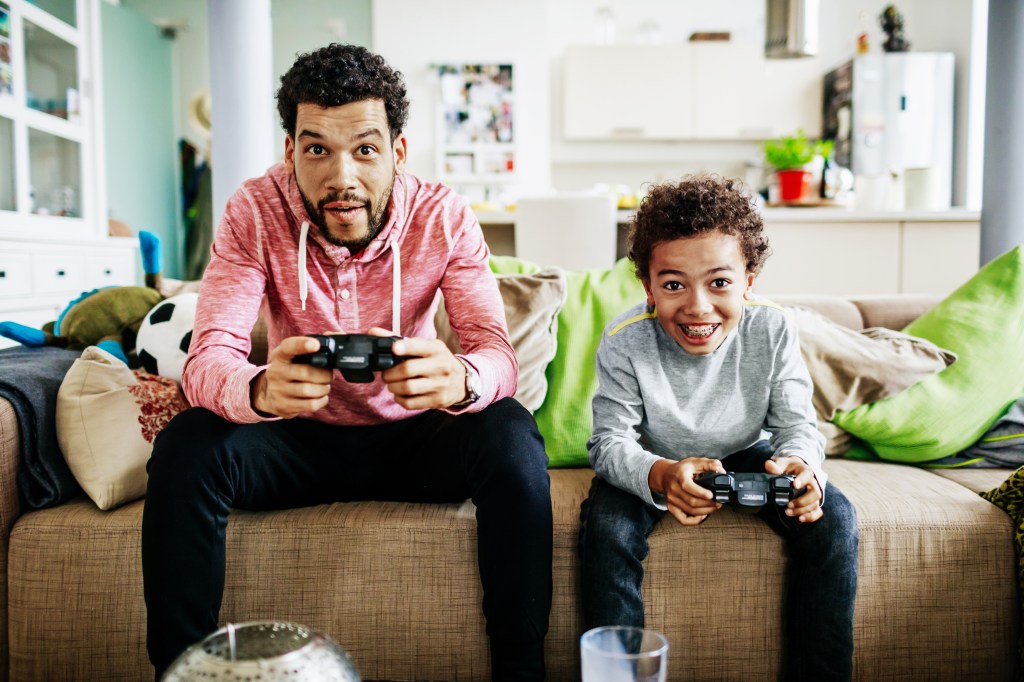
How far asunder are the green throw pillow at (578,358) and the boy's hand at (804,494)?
51 centimetres

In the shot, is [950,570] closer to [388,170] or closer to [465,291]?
[465,291]

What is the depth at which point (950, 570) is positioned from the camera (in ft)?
4.01

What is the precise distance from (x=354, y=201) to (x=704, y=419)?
0.64m

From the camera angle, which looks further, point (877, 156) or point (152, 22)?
point (152, 22)

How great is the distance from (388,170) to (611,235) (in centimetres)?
190

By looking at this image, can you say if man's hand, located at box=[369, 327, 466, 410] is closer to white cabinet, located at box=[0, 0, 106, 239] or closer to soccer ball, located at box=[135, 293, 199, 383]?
soccer ball, located at box=[135, 293, 199, 383]

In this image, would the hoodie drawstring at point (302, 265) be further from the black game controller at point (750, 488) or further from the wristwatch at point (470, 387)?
the black game controller at point (750, 488)

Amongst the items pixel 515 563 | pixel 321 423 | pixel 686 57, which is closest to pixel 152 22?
pixel 686 57

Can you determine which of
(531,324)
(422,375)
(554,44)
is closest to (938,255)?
(531,324)

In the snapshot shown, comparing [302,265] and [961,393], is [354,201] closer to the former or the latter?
[302,265]

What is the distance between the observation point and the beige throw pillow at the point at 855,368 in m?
1.57

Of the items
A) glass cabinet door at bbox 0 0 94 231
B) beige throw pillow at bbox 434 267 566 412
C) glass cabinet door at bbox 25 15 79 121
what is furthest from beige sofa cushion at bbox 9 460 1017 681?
glass cabinet door at bbox 25 15 79 121

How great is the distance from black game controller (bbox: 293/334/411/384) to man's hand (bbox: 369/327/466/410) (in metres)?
0.02

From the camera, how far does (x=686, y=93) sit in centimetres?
558
